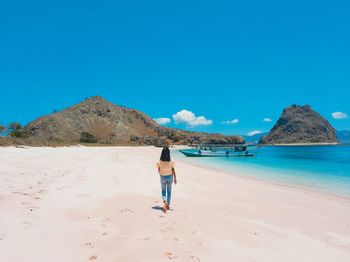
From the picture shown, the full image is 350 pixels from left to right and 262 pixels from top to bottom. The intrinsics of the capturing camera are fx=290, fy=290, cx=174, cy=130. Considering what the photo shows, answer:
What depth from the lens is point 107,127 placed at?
540 ft

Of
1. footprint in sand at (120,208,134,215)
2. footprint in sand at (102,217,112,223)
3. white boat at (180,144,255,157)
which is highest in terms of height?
white boat at (180,144,255,157)

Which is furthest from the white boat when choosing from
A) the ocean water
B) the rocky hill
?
the rocky hill

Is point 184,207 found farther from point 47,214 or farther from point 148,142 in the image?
point 148,142

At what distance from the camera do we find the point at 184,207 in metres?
8.88

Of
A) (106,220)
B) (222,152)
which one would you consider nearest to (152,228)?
(106,220)

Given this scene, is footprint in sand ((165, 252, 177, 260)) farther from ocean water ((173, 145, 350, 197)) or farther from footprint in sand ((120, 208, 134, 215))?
ocean water ((173, 145, 350, 197))

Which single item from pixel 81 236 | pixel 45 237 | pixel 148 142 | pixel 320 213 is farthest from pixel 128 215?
pixel 148 142

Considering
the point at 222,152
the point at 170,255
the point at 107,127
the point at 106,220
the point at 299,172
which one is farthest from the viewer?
the point at 107,127

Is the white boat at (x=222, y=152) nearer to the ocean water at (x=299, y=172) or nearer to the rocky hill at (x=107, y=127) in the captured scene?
the ocean water at (x=299, y=172)

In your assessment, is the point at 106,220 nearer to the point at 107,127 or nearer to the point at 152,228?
the point at 152,228

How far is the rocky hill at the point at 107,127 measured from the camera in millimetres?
142000

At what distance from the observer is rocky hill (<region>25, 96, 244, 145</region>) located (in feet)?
466

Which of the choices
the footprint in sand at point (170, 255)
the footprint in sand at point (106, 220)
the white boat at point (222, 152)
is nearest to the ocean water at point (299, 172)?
the footprint in sand at point (106, 220)

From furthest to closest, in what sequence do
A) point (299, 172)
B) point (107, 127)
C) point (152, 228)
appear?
point (107, 127) → point (299, 172) → point (152, 228)
